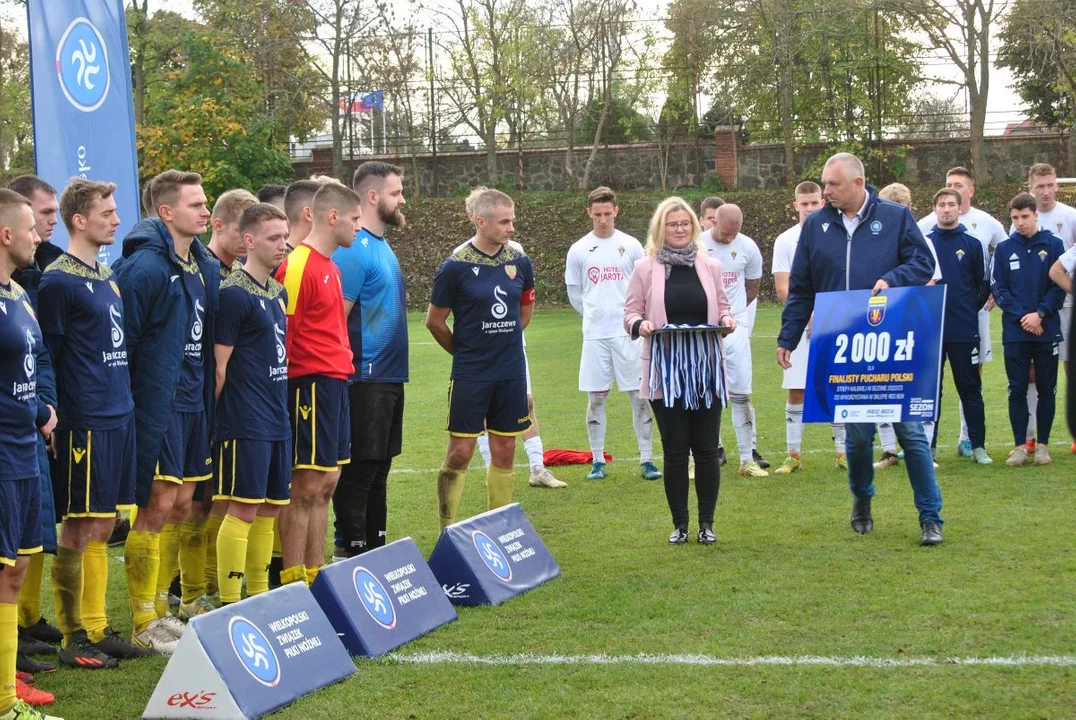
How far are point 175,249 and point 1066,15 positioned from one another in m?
34.0

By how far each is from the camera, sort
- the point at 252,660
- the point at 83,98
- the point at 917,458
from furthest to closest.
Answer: the point at 83,98, the point at 917,458, the point at 252,660

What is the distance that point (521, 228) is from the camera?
117 ft

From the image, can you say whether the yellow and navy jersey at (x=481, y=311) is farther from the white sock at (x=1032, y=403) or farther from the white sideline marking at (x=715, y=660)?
the white sock at (x=1032, y=403)

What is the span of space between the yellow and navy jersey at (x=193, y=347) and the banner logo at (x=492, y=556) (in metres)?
1.68

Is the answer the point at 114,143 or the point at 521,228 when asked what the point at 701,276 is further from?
the point at 521,228

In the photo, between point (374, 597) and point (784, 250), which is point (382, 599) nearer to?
point (374, 597)

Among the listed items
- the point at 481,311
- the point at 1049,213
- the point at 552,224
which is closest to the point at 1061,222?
the point at 1049,213

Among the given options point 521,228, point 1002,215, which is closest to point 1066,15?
point 1002,215

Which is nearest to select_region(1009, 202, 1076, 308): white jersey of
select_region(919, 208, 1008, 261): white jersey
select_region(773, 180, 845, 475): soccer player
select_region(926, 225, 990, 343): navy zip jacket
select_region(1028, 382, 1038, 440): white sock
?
select_region(919, 208, 1008, 261): white jersey

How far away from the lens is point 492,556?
22.1 feet

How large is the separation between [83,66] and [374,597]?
468cm

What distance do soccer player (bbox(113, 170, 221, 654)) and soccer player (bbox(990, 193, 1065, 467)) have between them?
277 inches

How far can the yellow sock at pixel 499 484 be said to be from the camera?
795 cm

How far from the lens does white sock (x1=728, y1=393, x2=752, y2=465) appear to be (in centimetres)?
1037
